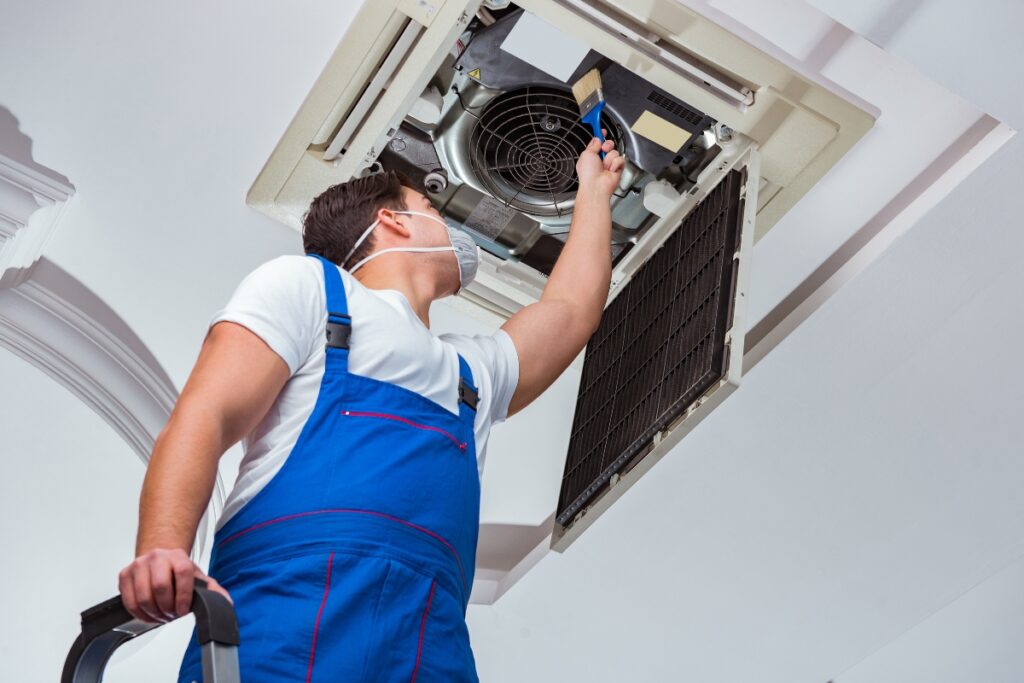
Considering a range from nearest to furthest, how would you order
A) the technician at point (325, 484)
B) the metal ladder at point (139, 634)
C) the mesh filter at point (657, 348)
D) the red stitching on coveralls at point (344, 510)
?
the metal ladder at point (139, 634)
the technician at point (325, 484)
the red stitching on coveralls at point (344, 510)
the mesh filter at point (657, 348)

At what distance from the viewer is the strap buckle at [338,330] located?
1626 millimetres

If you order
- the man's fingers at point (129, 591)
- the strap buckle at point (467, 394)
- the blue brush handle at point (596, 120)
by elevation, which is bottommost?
the man's fingers at point (129, 591)

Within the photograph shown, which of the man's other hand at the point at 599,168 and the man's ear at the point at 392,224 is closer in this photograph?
the man's ear at the point at 392,224

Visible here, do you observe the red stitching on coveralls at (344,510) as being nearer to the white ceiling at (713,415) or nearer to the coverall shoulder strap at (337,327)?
the coverall shoulder strap at (337,327)

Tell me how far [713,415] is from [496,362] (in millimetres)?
1333

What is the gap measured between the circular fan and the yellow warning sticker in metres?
0.07

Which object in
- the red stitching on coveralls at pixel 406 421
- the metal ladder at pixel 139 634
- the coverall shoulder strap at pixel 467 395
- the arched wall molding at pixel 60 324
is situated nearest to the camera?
the metal ladder at pixel 139 634

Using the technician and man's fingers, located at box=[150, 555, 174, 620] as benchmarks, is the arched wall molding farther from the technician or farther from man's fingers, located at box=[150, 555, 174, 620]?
man's fingers, located at box=[150, 555, 174, 620]

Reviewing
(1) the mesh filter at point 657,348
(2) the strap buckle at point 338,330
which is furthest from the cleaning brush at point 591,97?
(2) the strap buckle at point 338,330

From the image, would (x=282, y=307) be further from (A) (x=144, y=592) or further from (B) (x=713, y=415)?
(B) (x=713, y=415)

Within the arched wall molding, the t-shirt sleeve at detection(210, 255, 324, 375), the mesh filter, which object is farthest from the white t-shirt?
the arched wall molding

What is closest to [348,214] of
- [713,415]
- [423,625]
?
[423,625]

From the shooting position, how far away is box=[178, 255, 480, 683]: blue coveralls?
4.59 feet

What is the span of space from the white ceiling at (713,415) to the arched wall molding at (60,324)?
0.06 m
